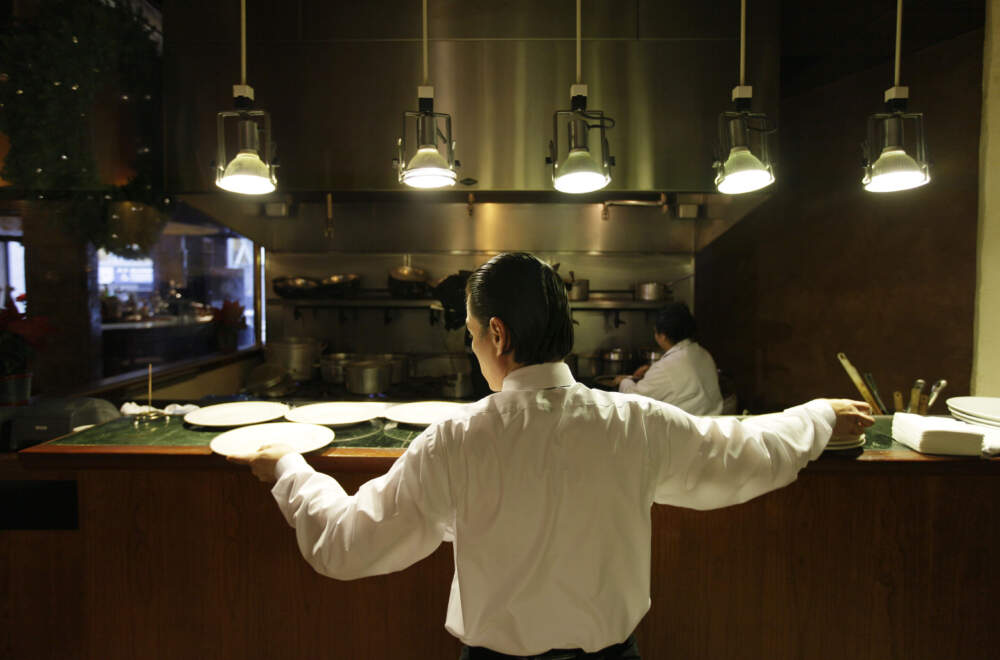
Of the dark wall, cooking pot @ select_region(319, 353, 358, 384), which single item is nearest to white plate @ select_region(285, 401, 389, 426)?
cooking pot @ select_region(319, 353, 358, 384)

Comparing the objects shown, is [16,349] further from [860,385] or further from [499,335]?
[860,385]

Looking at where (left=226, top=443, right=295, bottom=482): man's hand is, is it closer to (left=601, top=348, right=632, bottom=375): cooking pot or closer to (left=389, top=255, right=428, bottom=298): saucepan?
(left=389, top=255, right=428, bottom=298): saucepan

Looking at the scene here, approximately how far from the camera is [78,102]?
3137 mm

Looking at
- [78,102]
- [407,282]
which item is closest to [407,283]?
[407,282]

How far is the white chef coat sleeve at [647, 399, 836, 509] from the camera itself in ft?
3.51

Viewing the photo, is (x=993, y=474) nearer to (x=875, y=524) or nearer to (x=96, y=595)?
(x=875, y=524)

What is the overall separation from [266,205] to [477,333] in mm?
3744

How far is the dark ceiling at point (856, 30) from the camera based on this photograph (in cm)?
292

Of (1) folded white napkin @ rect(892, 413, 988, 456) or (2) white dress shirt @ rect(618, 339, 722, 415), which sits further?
(2) white dress shirt @ rect(618, 339, 722, 415)

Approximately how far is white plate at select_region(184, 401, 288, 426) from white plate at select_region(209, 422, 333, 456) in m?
0.07

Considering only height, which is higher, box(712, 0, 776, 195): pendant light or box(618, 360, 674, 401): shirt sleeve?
box(712, 0, 776, 195): pendant light

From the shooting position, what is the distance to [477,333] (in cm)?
107

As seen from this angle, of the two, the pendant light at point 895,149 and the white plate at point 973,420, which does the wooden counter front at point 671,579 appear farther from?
the pendant light at point 895,149

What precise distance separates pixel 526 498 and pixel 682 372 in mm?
2380
